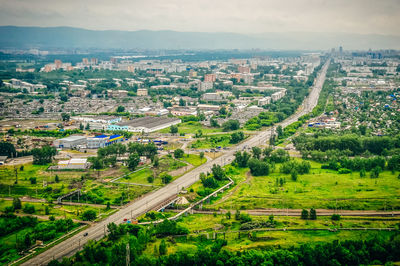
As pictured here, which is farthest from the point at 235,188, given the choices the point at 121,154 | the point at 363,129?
the point at 363,129

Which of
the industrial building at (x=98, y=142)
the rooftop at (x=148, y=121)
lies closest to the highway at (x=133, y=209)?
the industrial building at (x=98, y=142)

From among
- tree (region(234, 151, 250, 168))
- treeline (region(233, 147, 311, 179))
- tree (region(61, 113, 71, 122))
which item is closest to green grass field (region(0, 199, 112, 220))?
treeline (region(233, 147, 311, 179))

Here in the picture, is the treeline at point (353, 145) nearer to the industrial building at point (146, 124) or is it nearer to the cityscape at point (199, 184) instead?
the cityscape at point (199, 184)

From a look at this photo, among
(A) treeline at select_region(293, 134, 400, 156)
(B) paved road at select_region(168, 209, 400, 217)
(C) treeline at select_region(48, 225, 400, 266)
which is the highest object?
(A) treeline at select_region(293, 134, 400, 156)

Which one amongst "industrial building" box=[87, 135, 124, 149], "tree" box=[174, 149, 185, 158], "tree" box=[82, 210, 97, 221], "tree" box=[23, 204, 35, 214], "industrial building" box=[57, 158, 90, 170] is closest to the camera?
"tree" box=[82, 210, 97, 221]

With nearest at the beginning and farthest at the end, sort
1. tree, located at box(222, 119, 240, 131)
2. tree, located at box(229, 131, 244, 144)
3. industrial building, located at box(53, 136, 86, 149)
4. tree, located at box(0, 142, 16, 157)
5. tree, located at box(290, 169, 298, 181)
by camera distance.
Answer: tree, located at box(290, 169, 298, 181), tree, located at box(0, 142, 16, 157), industrial building, located at box(53, 136, 86, 149), tree, located at box(229, 131, 244, 144), tree, located at box(222, 119, 240, 131)

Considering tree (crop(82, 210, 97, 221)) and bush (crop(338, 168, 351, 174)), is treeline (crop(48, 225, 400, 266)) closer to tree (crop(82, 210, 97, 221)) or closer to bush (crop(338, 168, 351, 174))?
tree (crop(82, 210, 97, 221))

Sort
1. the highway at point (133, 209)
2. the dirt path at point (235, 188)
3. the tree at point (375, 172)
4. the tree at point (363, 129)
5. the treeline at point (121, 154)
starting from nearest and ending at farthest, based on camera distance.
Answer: the highway at point (133, 209) → the dirt path at point (235, 188) → the tree at point (375, 172) → the treeline at point (121, 154) → the tree at point (363, 129)

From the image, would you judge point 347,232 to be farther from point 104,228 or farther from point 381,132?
point 381,132
